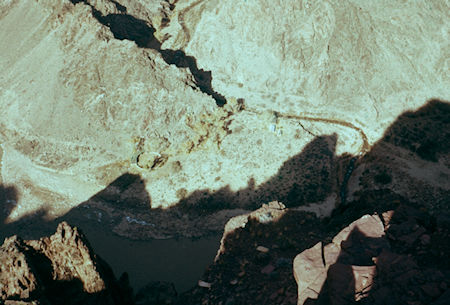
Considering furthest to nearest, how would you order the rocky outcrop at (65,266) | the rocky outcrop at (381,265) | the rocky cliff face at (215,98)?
the rocky cliff face at (215,98)
the rocky outcrop at (65,266)
the rocky outcrop at (381,265)

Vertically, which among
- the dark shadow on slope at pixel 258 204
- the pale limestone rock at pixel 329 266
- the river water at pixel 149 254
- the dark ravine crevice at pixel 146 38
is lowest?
the river water at pixel 149 254

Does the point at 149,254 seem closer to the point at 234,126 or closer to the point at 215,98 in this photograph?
the point at 234,126

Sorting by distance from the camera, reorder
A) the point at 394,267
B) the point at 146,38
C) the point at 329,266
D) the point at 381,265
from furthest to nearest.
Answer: the point at 146,38 → the point at 329,266 → the point at 381,265 → the point at 394,267

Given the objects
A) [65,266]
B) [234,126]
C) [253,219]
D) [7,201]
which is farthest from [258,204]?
[7,201]

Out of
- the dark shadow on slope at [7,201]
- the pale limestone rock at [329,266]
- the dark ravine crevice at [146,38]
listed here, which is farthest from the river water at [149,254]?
the dark ravine crevice at [146,38]

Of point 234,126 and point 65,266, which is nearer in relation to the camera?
point 65,266

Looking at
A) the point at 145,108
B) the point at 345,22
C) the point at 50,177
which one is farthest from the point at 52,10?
the point at 345,22

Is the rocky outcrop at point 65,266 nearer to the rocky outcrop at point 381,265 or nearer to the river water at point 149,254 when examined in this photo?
the river water at point 149,254

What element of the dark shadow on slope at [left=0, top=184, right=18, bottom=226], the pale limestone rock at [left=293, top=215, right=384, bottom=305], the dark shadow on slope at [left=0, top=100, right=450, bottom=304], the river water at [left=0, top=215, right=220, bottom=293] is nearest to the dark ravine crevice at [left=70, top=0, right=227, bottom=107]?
the dark shadow on slope at [left=0, top=100, right=450, bottom=304]
